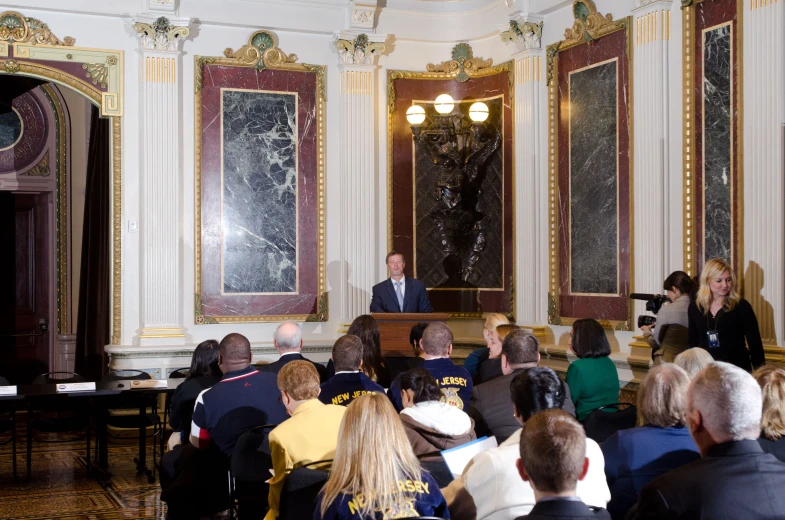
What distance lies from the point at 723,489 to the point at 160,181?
7.73 meters

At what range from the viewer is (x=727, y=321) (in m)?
6.14

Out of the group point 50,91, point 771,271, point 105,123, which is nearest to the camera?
point 771,271

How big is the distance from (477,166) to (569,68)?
1564 mm

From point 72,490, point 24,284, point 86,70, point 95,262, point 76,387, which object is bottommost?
point 72,490

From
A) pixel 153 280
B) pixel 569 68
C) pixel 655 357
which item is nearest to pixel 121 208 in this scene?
pixel 153 280

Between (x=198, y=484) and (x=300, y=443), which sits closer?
(x=300, y=443)

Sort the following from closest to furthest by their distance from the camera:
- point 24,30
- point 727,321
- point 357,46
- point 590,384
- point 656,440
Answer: point 656,440 < point 590,384 < point 727,321 < point 24,30 < point 357,46

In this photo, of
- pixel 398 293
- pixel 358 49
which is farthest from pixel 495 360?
pixel 358 49

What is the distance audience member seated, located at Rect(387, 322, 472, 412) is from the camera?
5.09m

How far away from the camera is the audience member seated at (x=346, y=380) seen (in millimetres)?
4684

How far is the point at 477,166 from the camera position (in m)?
10.0

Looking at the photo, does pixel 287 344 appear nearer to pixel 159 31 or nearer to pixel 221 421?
pixel 221 421

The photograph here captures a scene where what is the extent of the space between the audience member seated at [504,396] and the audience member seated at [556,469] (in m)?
2.28

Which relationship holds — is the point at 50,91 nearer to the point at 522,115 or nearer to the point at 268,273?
the point at 268,273
